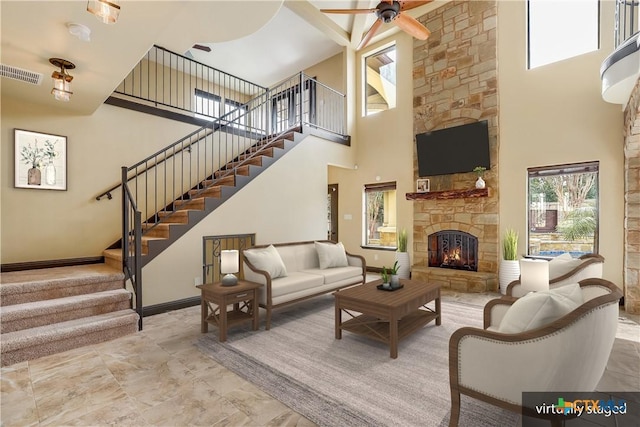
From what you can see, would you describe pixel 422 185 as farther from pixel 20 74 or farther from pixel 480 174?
pixel 20 74

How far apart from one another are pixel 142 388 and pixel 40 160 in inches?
156

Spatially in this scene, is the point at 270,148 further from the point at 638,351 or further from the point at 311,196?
the point at 638,351

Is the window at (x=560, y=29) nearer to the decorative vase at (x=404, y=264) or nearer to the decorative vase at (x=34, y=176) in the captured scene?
the decorative vase at (x=404, y=264)

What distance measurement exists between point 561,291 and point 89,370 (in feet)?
12.6

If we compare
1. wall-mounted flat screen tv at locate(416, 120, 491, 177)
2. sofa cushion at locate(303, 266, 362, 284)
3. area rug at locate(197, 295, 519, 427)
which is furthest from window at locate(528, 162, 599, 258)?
sofa cushion at locate(303, 266, 362, 284)

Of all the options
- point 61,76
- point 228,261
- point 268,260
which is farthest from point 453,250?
point 61,76

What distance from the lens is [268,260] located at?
421 cm

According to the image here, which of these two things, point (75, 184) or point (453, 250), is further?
point (453, 250)

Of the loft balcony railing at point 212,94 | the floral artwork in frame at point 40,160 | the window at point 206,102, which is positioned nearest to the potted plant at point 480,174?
the loft balcony railing at point 212,94

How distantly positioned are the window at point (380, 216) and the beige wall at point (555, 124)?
242 centimetres

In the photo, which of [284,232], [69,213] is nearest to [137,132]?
[69,213]

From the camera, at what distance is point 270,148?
5832 millimetres

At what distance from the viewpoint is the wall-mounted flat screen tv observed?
5906 millimetres

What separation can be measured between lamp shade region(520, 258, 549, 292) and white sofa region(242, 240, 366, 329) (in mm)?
2499
